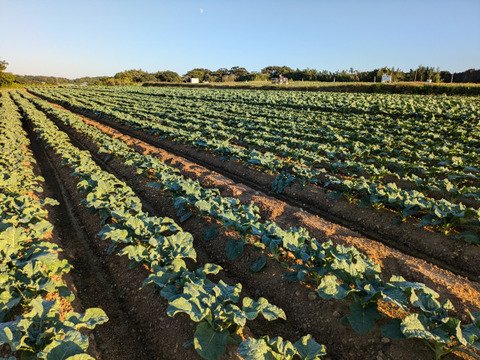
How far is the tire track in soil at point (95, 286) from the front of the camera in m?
3.62

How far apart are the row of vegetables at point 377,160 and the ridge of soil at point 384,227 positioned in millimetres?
238

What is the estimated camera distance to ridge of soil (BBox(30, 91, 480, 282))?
5379 mm

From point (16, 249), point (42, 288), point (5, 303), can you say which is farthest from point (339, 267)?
point (16, 249)

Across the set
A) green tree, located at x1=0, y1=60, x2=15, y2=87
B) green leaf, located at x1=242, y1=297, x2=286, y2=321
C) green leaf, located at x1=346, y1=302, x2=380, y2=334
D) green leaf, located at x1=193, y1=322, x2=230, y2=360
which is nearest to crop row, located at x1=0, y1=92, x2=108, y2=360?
green leaf, located at x1=193, y1=322, x2=230, y2=360

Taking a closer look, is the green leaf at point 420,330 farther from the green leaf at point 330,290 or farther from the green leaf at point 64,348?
the green leaf at point 64,348

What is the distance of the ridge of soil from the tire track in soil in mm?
5289

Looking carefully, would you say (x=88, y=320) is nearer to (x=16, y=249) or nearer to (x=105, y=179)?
(x=16, y=249)

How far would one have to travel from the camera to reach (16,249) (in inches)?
165

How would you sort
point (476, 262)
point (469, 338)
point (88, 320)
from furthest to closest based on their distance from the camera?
1. point (476, 262)
2. point (88, 320)
3. point (469, 338)

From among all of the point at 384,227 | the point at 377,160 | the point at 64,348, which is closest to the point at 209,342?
the point at 64,348

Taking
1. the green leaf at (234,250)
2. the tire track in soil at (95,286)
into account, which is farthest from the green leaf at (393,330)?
the tire track in soil at (95,286)

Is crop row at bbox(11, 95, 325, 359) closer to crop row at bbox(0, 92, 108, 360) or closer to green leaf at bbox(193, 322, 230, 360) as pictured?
green leaf at bbox(193, 322, 230, 360)

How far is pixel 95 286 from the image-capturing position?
476cm

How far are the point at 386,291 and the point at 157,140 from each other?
14782 mm
